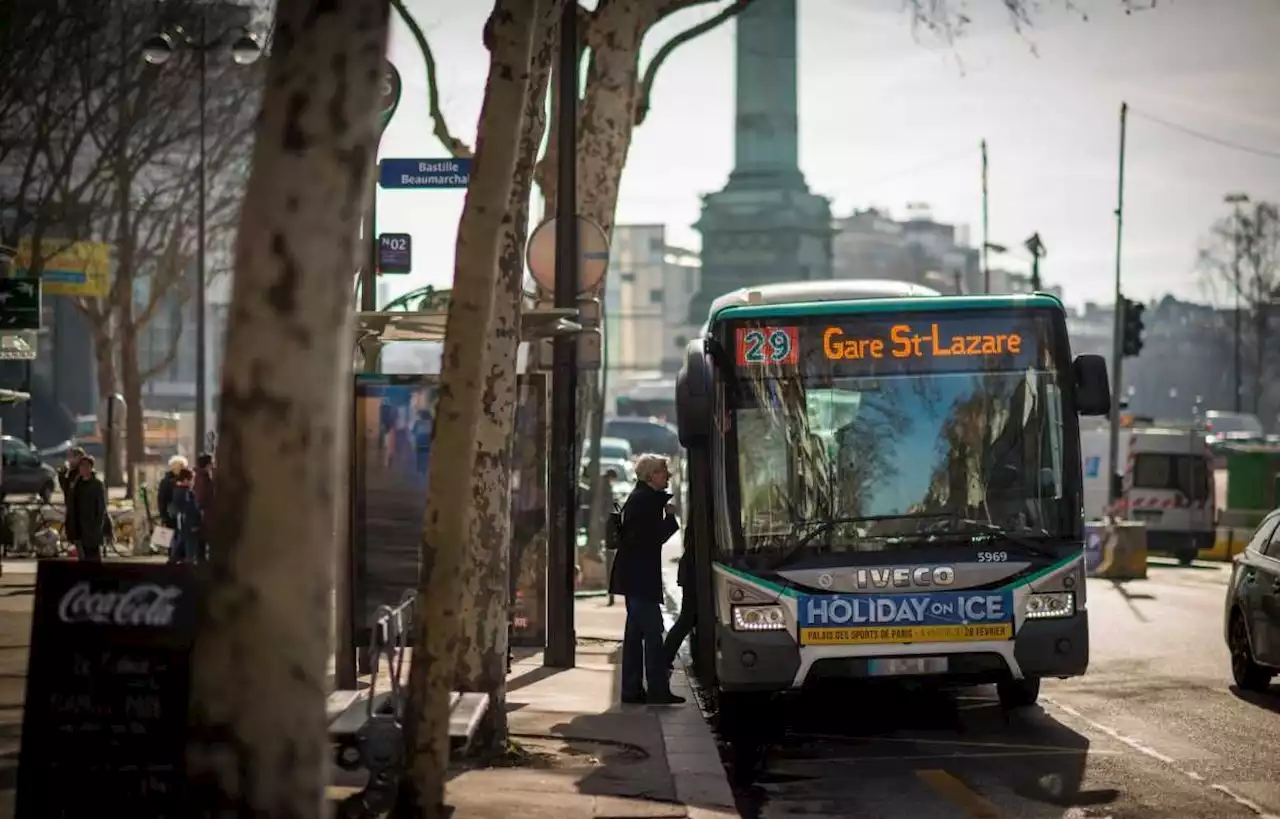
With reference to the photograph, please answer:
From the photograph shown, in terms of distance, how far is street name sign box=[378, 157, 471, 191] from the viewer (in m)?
17.3

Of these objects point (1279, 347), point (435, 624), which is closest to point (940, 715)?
point (435, 624)

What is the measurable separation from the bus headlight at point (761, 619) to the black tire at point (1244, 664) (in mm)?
4301

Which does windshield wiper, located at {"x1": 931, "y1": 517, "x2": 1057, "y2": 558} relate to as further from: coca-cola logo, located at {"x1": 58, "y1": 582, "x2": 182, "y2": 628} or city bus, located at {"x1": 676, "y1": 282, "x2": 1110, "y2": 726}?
coca-cola logo, located at {"x1": 58, "y1": 582, "x2": 182, "y2": 628}

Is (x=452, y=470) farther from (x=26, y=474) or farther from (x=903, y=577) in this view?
(x=26, y=474)

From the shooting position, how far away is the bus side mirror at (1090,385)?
1377 centimetres

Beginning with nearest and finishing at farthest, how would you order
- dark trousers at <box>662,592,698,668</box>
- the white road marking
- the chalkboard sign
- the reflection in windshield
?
the chalkboard sign < the white road marking < the reflection in windshield < dark trousers at <box>662,592,698,668</box>

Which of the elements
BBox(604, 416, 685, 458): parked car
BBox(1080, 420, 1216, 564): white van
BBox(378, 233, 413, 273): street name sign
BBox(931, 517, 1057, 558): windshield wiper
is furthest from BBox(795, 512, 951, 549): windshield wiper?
BBox(604, 416, 685, 458): parked car

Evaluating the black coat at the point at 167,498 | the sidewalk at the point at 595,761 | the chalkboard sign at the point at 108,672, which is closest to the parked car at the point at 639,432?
the black coat at the point at 167,498

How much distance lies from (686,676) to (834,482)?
4713 mm

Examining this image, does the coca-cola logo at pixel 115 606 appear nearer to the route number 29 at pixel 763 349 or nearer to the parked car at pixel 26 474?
the route number 29 at pixel 763 349

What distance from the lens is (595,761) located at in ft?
41.5

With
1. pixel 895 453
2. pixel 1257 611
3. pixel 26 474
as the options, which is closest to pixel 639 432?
pixel 26 474

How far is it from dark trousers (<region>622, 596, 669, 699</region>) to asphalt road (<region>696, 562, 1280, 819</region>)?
0.95m

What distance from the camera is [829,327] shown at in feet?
46.8
